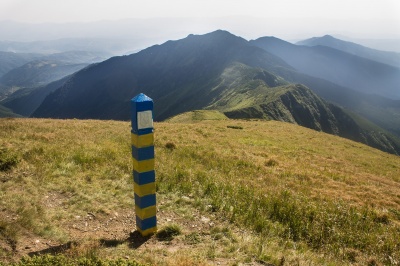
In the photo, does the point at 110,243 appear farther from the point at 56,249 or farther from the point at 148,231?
the point at 56,249

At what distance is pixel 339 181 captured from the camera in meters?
16.5

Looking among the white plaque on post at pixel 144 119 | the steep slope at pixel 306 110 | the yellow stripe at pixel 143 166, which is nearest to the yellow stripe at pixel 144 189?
the yellow stripe at pixel 143 166

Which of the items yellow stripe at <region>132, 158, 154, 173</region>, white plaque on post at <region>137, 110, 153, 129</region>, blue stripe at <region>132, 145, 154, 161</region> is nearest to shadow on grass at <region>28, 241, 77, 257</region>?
yellow stripe at <region>132, 158, 154, 173</region>

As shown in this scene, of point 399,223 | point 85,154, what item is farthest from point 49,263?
point 399,223

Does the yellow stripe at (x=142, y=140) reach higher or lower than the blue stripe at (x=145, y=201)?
higher

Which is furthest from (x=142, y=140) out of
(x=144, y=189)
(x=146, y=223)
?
(x=146, y=223)

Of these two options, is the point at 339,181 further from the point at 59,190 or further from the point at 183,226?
the point at 59,190

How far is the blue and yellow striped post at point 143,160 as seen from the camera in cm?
633

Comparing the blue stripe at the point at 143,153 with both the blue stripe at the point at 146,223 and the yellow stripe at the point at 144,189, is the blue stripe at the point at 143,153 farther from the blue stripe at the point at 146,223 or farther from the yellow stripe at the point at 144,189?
the blue stripe at the point at 146,223

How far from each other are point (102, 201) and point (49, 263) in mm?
4287

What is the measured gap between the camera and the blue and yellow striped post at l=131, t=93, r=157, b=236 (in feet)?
20.8

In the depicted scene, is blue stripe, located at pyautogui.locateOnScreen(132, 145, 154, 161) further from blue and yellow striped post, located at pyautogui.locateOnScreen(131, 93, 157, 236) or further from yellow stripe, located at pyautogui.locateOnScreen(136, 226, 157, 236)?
yellow stripe, located at pyautogui.locateOnScreen(136, 226, 157, 236)

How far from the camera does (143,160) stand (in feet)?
21.7

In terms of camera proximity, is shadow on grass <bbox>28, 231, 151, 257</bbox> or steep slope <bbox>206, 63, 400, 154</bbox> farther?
steep slope <bbox>206, 63, 400, 154</bbox>
